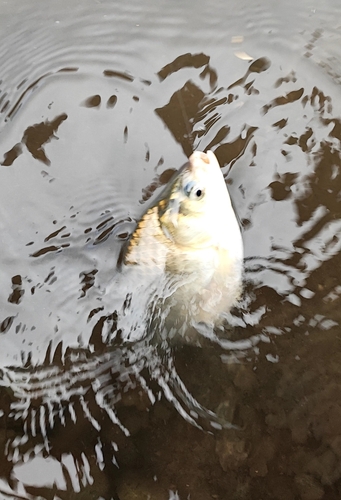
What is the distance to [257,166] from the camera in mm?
2189

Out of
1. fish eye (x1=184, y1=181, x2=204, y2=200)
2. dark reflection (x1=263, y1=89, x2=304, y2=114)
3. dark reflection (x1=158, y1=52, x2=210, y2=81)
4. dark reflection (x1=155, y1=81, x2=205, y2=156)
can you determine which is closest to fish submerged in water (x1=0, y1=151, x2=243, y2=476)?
fish eye (x1=184, y1=181, x2=204, y2=200)

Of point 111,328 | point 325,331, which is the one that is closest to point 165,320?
point 111,328

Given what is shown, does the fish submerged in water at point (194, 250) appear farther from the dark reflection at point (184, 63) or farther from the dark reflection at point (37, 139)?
the dark reflection at point (37, 139)

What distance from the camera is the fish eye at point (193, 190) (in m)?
1.99

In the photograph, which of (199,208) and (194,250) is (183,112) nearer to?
(199,208)

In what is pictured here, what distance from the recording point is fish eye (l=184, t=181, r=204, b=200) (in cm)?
199

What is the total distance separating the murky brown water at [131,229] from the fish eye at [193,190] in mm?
260

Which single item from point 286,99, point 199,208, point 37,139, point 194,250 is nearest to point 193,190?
point 199,208

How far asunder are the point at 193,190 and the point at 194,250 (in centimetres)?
28

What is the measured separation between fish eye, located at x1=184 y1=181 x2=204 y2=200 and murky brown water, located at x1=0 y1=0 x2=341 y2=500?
26 cm

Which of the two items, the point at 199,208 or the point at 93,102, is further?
the point at 93,102

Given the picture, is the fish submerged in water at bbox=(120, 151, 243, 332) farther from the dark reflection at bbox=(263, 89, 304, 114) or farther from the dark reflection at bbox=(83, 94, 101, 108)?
the dark reflection at bbox=(83, 94, 101, 108)

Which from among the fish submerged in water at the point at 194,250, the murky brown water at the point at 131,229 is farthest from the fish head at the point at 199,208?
the murky brown water at the point at 131,229

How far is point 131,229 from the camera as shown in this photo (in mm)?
2215
